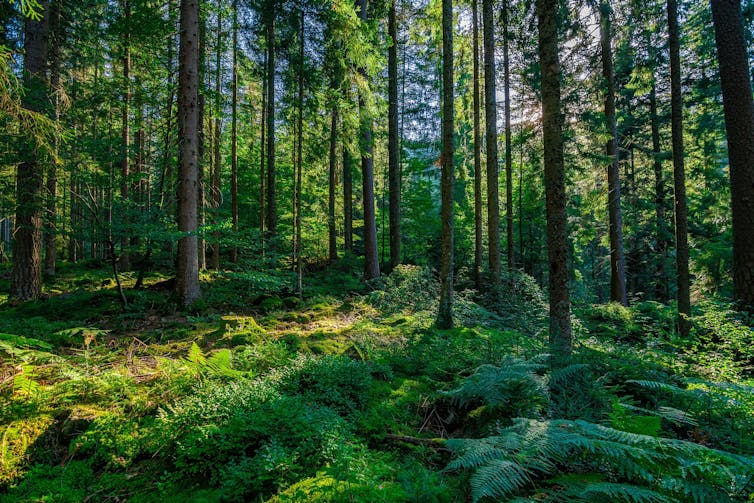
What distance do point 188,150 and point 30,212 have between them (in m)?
4.05

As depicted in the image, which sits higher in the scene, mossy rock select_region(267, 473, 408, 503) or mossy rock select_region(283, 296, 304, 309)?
mossy rock select_region(283, 296, 304, 309)

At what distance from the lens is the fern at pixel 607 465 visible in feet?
5.94

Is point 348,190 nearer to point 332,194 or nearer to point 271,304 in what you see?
point 332,194

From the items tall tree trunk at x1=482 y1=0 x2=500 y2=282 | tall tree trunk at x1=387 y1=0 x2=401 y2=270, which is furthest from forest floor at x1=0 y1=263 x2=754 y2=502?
tall tree trunk at x1=387 y1=0 x2=401 y2=270

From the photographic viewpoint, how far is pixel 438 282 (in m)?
11.9

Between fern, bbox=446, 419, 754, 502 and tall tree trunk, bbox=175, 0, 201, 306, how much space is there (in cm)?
774

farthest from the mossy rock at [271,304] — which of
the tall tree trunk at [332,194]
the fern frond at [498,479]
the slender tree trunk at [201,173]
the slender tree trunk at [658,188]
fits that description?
the slender tree trunk at [658,188]

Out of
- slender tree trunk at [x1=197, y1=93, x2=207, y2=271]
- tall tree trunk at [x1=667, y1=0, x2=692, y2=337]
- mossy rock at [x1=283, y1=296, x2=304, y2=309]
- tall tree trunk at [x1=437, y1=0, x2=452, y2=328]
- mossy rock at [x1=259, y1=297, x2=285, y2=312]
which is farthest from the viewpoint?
slender tree trunk at [x1=197, y1=93, x2=207, y2=271]

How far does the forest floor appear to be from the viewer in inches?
84.6

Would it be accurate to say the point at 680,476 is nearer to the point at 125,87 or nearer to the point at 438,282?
the point at 438,282

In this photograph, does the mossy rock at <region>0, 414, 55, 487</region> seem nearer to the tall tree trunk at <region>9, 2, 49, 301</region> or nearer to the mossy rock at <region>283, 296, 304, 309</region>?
the mossy rock at <region>283, 296, 304, 309</region>

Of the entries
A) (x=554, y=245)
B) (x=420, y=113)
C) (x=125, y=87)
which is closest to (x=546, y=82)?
(x=554, y=245)

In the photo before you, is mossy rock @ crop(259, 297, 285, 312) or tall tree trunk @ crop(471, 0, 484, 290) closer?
mossy rock @ crop(259, 297, 285, 312)

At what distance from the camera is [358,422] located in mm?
3332
